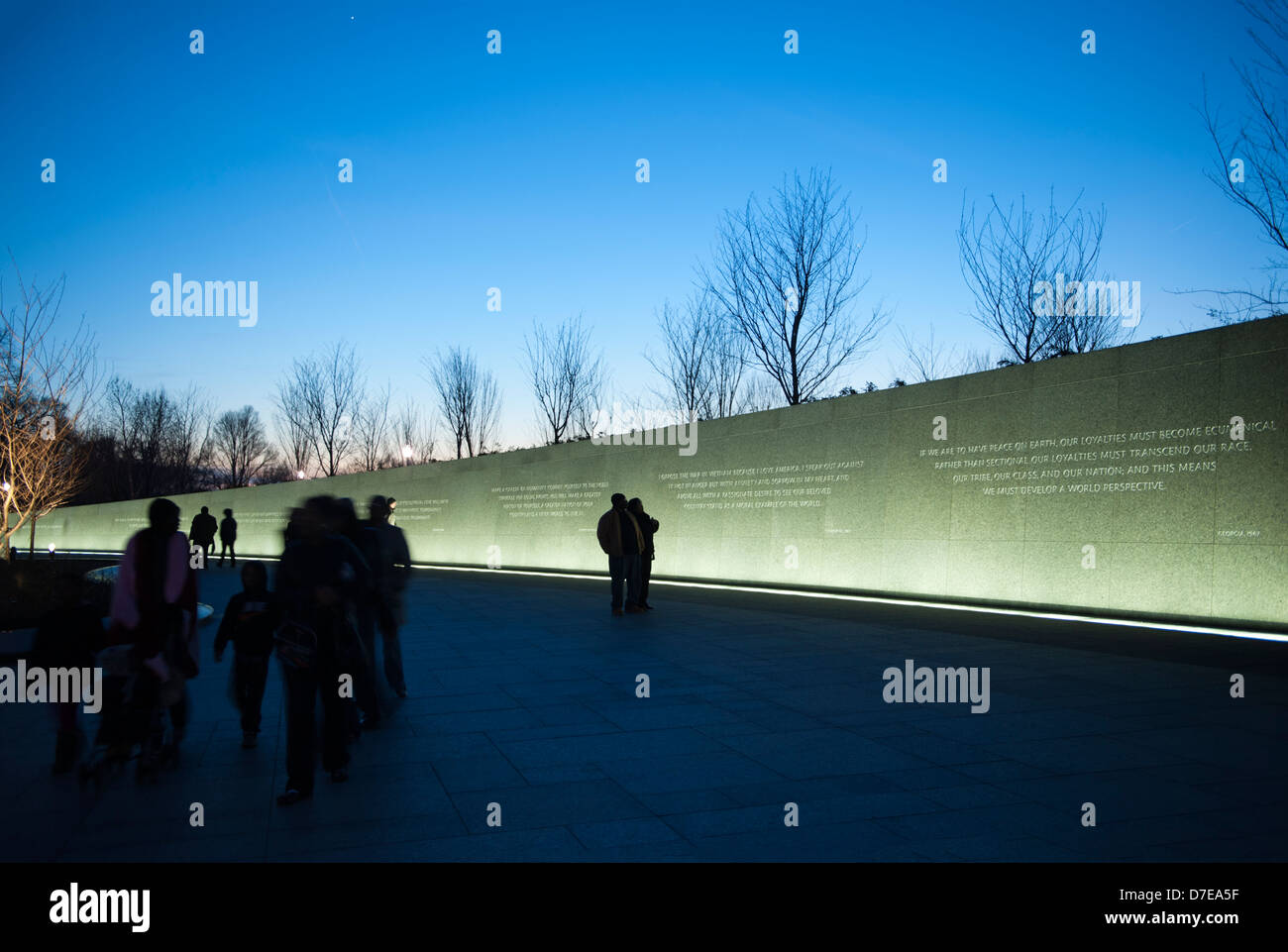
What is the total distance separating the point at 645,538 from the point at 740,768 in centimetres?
790

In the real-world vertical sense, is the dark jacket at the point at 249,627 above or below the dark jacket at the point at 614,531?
below

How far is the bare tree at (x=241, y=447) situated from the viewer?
69.1 meters

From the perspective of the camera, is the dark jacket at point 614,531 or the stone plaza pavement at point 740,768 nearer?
the stone plaza pavement at point 740,768

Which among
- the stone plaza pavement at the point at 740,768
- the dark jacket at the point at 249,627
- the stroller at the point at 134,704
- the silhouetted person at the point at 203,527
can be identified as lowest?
the stone plaza pavement at the point at 740,768

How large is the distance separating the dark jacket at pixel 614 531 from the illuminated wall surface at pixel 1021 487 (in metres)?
4.51

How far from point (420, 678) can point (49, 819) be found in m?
4.04

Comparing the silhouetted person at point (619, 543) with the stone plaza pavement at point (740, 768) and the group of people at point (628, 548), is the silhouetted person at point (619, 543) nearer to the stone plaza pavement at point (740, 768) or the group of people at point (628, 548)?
the group of people at point (628, 548)

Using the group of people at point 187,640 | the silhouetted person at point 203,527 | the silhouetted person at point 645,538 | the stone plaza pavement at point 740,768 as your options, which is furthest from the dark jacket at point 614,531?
the silhouetted person at point 203,527

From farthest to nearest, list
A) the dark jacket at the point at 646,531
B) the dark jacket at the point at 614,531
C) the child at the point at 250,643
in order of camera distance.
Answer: the dark jacket at the point at 646,531
the dark jacket at the point at 614,531
the child at the point at 250,643

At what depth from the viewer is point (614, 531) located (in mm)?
12711

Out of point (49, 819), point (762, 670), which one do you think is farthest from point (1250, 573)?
point (49, 819)

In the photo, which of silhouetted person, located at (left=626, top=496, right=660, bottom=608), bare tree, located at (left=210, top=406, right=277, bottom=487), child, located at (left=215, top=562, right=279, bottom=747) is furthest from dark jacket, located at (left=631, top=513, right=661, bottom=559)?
bare tree, located at (left=210, top=406, right=277, bottom=487)

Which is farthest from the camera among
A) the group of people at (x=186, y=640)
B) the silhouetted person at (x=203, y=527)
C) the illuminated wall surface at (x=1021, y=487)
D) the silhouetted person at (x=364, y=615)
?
the silhouetted person at (x=203, y=527)

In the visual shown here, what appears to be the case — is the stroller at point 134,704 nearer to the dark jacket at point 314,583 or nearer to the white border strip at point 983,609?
the dark jacket at point 314,583
